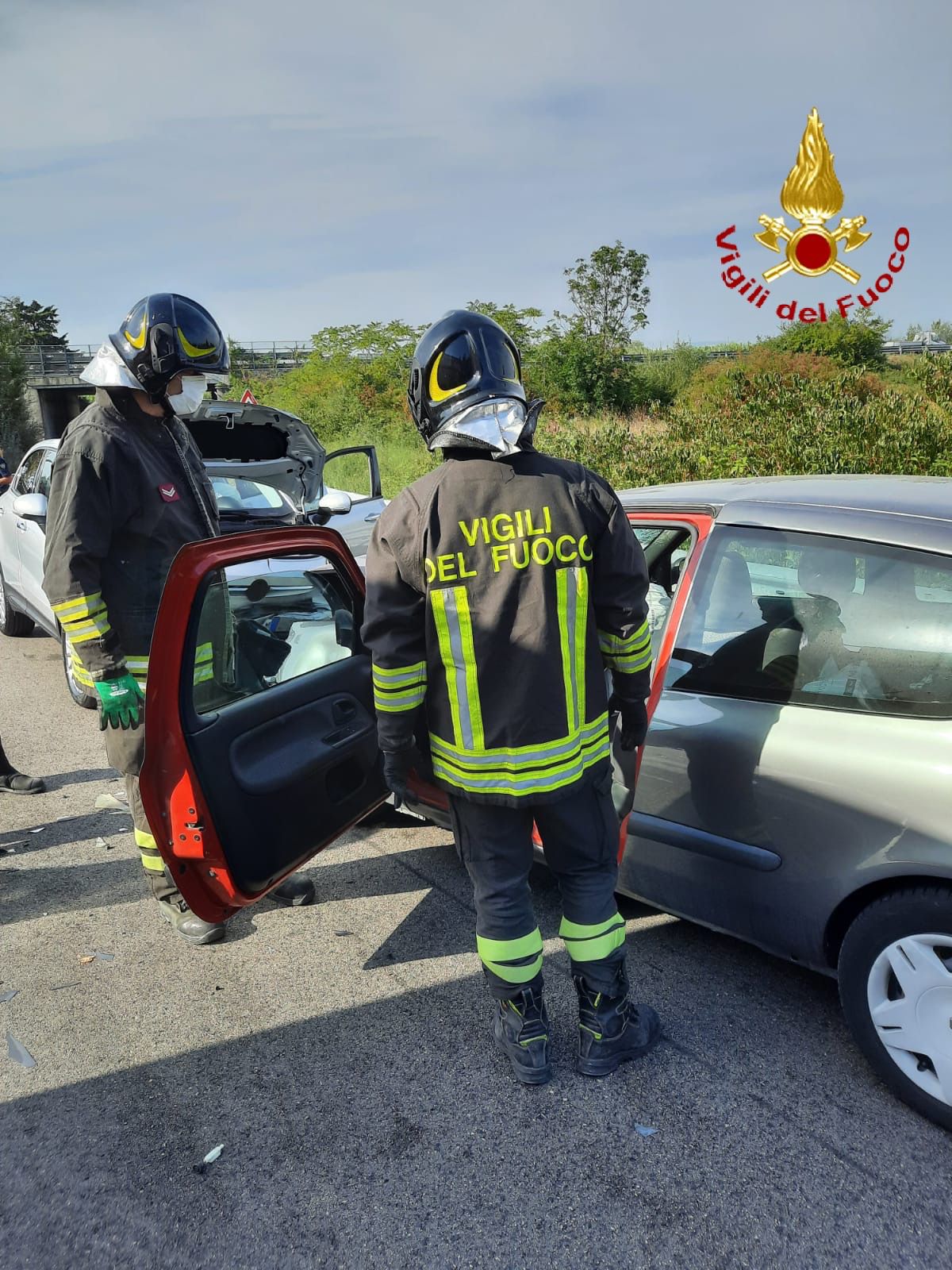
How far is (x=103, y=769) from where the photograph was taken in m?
4.72

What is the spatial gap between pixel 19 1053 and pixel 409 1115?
1.17 metres

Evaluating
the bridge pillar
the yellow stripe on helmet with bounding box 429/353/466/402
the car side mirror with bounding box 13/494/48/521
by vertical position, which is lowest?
the car side mirror with bounding box 13/494/48/521

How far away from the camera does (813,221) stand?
14.0 meters

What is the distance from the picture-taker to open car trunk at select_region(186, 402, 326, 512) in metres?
5.97

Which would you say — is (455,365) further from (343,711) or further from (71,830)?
(71,830)

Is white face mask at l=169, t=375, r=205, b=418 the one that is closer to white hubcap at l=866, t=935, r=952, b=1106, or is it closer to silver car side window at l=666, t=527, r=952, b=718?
silver car side window at l=666, t=527, r=952, b=718

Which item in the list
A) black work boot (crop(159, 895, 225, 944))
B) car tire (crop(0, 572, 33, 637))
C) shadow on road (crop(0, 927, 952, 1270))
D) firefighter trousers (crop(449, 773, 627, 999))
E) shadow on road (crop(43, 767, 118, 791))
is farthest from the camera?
car tire (crop(0, 572, 33, 637))

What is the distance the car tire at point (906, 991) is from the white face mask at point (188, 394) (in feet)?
8.40

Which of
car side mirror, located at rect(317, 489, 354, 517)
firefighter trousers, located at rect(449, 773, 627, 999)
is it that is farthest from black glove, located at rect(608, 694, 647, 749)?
car side mirror, located at rect(317, 489, 354, 517)

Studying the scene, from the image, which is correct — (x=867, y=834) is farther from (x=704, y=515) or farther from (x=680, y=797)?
(x=704, y=515)

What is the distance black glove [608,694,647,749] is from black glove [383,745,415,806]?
0.56 m

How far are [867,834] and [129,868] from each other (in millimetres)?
2849

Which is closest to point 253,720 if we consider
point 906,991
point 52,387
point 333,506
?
point 906,991

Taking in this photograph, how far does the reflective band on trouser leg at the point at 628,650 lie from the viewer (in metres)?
2.33
